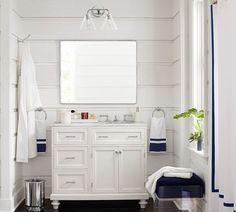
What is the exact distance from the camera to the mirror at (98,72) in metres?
5.88

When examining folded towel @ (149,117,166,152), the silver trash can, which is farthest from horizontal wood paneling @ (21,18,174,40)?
the silver trash can

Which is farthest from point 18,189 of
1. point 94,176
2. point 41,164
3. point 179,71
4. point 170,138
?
point 179,71

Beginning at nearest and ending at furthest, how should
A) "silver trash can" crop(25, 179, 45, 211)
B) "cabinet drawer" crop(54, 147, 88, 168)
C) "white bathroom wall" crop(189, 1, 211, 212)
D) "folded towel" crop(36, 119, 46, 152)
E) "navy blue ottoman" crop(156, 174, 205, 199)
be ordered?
"white bathroom wall" crop(189, 1, 211, 212) < "navy blue ottoman" crop(156, 174, 205, 199) < "silver trash can" crop(25, 179, 45, 211) < "cabinet drawer" crop(54, 147, 88, 168) < "folded towel" crop(36, 119, 46, 152)

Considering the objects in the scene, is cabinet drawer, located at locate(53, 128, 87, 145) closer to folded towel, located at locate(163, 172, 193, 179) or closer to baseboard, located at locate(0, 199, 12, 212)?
baseboard, located at locate(0, 199, 12, 212)

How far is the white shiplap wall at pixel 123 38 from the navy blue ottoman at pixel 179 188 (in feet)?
5.03

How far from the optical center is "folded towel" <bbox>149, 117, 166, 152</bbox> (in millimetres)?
5781

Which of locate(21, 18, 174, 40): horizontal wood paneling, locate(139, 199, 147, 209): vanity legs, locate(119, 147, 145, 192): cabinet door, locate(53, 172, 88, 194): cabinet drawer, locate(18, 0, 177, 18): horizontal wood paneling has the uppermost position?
locate(18, 0, 177, 18): horizontal wood paneling

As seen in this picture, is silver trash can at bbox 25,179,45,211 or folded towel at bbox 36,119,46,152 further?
folded towel at bbox 36,119,46,152

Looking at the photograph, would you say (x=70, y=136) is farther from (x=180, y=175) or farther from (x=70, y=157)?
(x=180, y=175)

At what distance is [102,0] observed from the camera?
5910mm

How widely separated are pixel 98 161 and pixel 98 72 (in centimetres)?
120

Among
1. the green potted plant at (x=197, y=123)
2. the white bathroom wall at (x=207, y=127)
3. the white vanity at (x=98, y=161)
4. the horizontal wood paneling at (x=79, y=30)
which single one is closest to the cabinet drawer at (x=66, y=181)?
the white vanity at (x=98, y=161)

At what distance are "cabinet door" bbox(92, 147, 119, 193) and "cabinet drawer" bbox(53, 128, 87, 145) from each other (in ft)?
0.74

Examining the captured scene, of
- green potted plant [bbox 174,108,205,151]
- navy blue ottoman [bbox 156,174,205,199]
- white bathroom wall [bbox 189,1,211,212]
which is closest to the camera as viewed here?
white bathroom wall [bbox 189,1,211,212]
